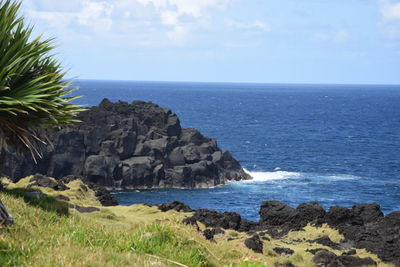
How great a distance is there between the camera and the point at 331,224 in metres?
42.9

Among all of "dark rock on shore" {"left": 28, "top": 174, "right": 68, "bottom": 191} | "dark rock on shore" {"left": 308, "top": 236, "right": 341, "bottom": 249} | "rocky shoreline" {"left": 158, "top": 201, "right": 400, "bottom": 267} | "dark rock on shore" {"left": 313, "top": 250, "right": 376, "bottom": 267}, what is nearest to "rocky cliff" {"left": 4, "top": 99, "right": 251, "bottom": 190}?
"dark rock on shore" {"left": 28, "top": 174, "right": 68, "bottom": 191}

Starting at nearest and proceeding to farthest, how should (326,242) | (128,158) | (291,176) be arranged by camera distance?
(326,242), (128,158), (291,176)

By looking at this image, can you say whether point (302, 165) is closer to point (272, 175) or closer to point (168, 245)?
point (272, 175)

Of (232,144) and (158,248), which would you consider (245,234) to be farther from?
(232,144)

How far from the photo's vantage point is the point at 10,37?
45.0ft

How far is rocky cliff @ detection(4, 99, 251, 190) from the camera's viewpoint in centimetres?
8281

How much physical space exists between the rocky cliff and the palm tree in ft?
219

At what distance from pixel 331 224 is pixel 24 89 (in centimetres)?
3365

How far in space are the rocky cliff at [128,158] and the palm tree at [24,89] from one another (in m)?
66.9

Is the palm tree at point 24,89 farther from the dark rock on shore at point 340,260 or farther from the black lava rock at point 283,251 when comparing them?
the black lava rock at point 283,251

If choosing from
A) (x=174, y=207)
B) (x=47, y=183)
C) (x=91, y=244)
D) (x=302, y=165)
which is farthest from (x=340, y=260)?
(x=302, y=165)

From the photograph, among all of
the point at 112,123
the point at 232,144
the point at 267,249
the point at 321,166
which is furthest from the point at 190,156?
the point at 267,249

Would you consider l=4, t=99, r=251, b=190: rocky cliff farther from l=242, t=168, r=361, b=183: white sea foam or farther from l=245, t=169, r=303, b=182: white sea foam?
l=242, t=168, r=361, b=183: white sea foam

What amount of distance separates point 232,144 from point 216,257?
4534 inches
